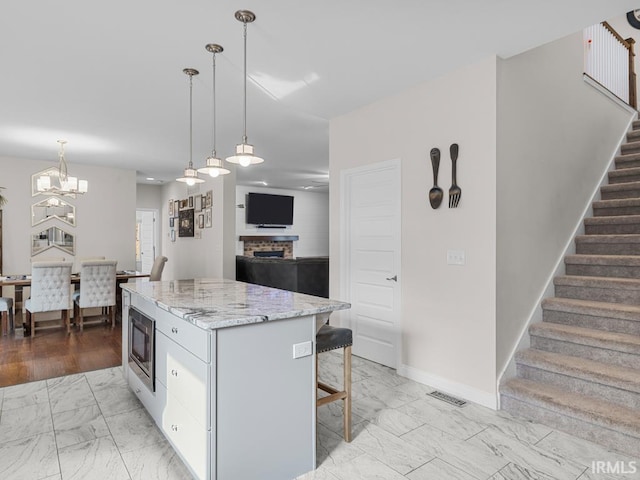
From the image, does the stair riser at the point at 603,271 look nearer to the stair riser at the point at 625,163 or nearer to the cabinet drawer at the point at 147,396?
the stair riser at the point at 625,163

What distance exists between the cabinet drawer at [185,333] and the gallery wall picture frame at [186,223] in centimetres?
593

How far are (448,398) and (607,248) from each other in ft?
7.25

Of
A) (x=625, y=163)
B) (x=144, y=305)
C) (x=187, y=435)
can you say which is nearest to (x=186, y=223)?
(x=144, y=305)

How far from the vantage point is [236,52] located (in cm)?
290

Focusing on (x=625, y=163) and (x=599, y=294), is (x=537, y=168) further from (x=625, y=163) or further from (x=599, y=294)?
(x=625, y=163)

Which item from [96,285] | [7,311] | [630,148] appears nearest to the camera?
[630,148]

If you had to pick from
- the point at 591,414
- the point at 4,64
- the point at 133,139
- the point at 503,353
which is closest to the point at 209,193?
the point at 133,139

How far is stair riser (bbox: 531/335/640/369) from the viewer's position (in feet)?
8.86

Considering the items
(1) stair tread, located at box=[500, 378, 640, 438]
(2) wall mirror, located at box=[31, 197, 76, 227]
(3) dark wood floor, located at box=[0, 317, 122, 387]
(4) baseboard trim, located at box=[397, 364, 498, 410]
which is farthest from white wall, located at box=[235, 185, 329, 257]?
(1) stair tread, located at box=[500, 378, 640, 438]

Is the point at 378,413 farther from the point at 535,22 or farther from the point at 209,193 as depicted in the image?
the point at 209,193

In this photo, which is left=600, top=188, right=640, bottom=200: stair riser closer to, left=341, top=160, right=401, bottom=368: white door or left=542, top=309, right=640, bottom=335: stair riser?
left=542, top=309, right=640, bottom=335: stair riser

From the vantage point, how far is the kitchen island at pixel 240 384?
5.86 ft

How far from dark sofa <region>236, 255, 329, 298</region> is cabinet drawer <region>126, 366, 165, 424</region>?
270 cm

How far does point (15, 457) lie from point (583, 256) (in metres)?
4.50
